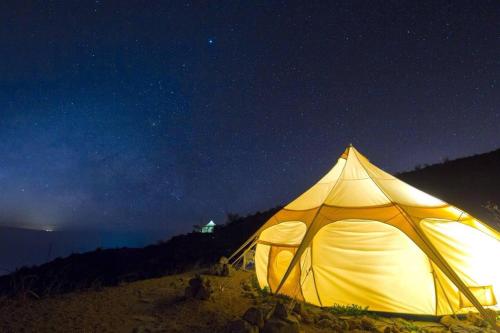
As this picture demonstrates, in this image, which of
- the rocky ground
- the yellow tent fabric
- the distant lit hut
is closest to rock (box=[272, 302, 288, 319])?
the rocky ground

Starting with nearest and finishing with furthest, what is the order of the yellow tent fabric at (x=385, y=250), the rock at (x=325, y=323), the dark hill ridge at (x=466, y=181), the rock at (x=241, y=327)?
the rock at (x=241, y=327) → the rock at (x=325, y=323) → the yellow tent fabric at (x=385, y=250) → the dark hill ridge at (x=466, y=181)

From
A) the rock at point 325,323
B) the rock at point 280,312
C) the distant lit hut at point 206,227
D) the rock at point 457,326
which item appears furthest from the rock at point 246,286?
the distant lit hut at point 206,227

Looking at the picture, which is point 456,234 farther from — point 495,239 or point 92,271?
point 92,271

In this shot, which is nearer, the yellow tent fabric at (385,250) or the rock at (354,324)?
the rock at (354,324)

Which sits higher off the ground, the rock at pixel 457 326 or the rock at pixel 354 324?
the rock at pixel 354 324

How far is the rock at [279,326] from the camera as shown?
3561 mm

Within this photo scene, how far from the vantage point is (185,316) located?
4387 millimetres

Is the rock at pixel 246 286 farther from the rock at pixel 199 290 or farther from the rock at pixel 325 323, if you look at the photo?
the rock at pixel 325 323

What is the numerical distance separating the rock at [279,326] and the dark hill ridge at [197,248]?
8522 millimetres

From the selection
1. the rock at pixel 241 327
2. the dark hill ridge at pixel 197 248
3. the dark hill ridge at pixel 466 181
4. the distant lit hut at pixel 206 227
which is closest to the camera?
the rock at pixel 241 327

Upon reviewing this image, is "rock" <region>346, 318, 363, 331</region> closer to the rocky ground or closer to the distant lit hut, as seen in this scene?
the rocky ground

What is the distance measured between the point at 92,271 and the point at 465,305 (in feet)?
54.5

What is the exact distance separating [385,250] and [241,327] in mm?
3606

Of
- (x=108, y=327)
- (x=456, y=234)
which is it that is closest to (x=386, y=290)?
(x=456, y=234)
